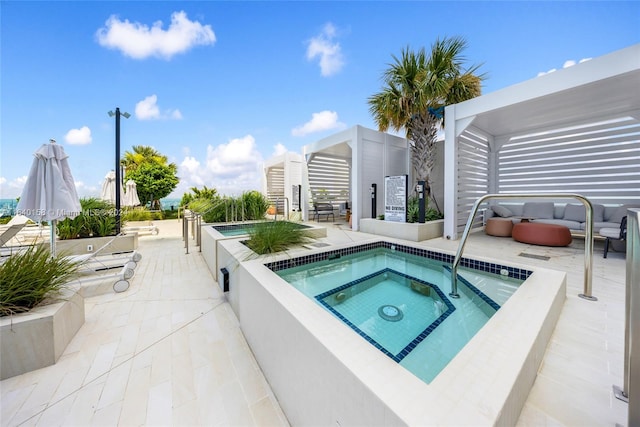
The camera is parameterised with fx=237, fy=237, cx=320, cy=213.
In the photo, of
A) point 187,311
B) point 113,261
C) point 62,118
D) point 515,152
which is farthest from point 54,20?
point 515,152

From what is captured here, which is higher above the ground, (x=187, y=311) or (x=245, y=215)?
(x=245, y=215)

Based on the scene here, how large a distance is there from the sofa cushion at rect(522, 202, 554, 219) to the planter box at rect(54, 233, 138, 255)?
9.81 m

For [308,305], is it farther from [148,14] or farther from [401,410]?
[148,14]

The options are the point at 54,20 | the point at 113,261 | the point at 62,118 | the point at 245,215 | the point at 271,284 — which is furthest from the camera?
the point at 62,118

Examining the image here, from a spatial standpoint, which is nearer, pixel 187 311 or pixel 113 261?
pixel 187 311

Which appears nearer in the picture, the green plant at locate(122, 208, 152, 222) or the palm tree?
the palm tree

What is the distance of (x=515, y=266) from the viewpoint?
8.80 feet

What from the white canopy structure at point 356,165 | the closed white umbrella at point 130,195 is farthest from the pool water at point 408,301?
the closed white umbrella at point 130,195

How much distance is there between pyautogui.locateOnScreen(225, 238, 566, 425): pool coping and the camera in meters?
0.87

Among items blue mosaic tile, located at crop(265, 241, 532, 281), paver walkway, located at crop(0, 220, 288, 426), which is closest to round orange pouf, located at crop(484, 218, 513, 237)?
blue mosaic tile, located at crop(265, 241, 532, 281)

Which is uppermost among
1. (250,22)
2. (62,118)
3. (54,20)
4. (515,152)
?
(250,22)

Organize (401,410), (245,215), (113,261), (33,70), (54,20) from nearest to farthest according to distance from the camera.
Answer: (401,410) → (113,261) → (54,20) → (33,70) → (245,215)

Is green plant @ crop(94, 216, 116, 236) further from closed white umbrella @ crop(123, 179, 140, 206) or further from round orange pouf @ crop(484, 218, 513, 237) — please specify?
round orange pouf @ crop(484, 218, 513, 237)

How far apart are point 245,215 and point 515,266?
258 inches
